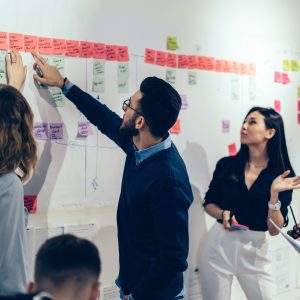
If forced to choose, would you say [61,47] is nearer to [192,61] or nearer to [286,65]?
[192,61]

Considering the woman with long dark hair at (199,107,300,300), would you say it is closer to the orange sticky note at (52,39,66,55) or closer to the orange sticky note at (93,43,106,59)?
the orange sticky note at (93,43,106,59)

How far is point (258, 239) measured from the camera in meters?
2.45

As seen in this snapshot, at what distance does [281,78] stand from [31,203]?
1.77m

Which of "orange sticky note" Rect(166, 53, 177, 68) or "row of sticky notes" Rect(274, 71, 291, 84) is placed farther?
"row of sticky notes" Rect(274, 71, 291, 84)

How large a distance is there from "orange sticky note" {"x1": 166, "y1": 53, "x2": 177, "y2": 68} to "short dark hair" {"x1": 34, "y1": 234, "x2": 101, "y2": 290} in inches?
58.4

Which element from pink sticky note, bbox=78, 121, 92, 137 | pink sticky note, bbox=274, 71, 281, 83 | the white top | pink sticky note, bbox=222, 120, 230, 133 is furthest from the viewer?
pink sticky note, bbox=274, 71, 281, 83

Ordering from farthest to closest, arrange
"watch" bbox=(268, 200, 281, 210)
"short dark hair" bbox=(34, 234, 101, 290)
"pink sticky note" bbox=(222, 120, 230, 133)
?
1. "pink sticky note" bbox=(222, 120, 230, 133)
2. "watch" bbox=(268, 200, 281, 210)
3. "short dark hair" bbox=(34, 234, 101, 290)

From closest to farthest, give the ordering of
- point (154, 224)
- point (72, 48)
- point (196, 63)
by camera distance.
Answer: point (154, 224)
point (72, 48)
point (196, 63)

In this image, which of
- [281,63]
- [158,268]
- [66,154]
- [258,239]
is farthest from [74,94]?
[281,63]

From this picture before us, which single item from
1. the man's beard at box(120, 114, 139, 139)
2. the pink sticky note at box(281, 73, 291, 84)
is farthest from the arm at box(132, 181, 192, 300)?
the pink sticky note at box(281, 73, 291, 84)

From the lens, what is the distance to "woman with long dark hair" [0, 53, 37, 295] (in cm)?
156

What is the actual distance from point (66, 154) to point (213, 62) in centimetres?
103

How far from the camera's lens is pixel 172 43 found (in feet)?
8.09

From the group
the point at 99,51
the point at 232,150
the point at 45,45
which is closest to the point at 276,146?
the point at 232,150
